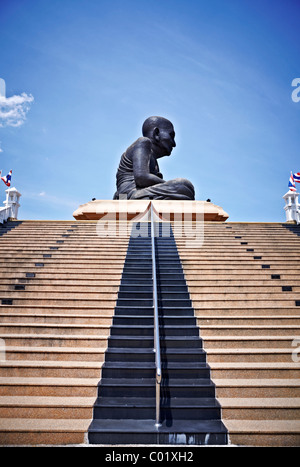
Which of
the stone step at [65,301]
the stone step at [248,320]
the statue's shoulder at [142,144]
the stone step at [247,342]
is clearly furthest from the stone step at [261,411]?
the statue's shoulder at [142,144]

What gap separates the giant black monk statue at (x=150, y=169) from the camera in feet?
33.6

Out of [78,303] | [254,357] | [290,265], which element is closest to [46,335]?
[78,303]

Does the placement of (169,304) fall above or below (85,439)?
above

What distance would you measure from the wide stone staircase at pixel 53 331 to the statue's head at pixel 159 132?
6108 millimetres

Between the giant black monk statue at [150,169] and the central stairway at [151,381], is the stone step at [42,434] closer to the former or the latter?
the central stairway at [151,381]

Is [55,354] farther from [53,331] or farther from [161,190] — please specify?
[161,190]

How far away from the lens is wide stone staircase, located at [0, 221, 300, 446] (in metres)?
2.91

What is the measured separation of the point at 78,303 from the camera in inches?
180

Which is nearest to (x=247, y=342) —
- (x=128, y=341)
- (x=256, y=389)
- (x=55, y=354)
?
(x=256, y=389)

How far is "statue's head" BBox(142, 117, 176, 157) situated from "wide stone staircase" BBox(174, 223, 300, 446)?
5924 millimetres

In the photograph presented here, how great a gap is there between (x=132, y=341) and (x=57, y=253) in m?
3.24

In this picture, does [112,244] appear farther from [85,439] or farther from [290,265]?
[85,439]

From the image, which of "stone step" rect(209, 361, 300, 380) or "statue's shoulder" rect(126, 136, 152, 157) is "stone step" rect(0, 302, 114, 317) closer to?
"stone step" rect(209, 361, 300, 380)

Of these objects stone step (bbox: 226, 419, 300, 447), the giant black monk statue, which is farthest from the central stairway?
the giant black monk statue
